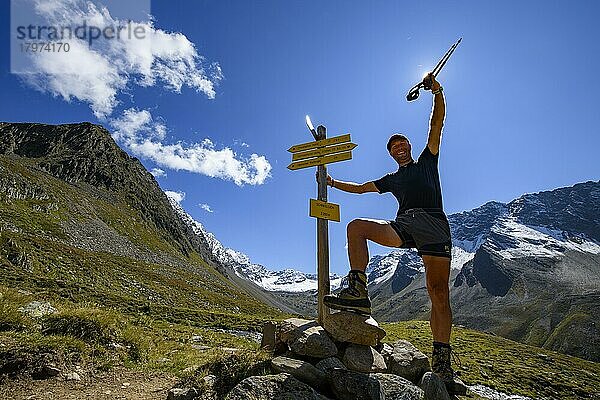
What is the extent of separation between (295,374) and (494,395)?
2253 cm

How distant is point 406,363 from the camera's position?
26.2ft

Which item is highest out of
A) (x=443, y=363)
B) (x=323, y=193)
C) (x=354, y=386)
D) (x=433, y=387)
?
(x=323, y=193)

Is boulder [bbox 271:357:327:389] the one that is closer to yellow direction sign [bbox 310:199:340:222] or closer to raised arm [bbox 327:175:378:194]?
yellow direction sign [bbox 310:199:340:222]

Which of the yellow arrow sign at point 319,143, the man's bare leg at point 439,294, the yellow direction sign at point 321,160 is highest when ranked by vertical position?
the yellow arrow sign at point 319,143

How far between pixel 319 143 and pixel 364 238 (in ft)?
10.5

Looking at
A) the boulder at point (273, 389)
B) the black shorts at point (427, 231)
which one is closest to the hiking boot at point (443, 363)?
the black shorts at point (427, 231)

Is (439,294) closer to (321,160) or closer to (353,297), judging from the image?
(353,297)

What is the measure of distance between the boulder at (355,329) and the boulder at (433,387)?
→ 3.88 feet

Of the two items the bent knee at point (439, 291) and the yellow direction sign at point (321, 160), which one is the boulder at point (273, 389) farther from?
the yellow direction sign at point (321, 160)

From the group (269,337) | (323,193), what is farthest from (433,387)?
(323,193)

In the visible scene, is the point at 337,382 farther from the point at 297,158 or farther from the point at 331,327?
the point at 297,158

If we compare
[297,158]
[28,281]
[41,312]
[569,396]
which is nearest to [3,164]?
[28,281]

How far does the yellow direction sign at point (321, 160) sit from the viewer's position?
27.8 feet

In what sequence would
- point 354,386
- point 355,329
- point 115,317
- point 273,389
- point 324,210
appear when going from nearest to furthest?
point 273,389 < point 354,386 < point 355,329 < point 324,210 < point 115,317
